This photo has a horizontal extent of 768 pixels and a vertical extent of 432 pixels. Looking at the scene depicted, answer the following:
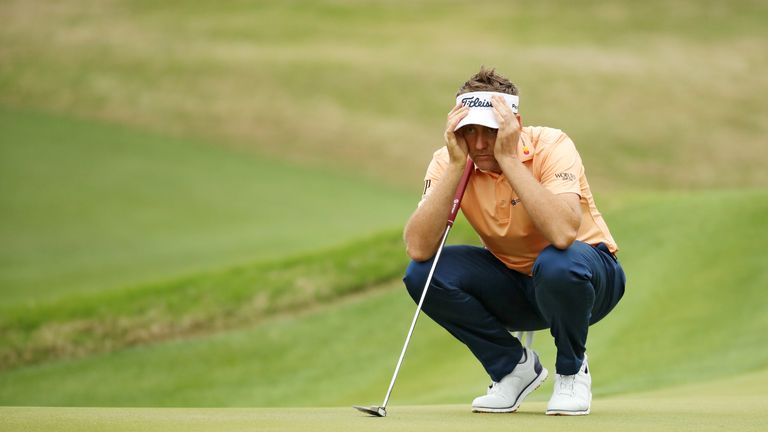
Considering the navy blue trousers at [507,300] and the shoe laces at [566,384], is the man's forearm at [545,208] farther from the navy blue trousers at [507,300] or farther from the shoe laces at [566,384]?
the shoe laces at [566,384]

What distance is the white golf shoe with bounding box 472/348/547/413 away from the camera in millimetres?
4402

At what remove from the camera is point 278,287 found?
10.0 m

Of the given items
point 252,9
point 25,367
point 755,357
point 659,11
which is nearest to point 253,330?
point 25,367

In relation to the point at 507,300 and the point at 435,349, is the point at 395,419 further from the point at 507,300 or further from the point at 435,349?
the point at 435,349

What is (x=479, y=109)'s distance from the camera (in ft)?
13.7

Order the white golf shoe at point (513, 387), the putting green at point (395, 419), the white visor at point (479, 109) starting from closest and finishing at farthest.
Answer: the putting green at point (395, 419)
the white visor at point (479, 109)
the white golf shoe at point (513, 387)

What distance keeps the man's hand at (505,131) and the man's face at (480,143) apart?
0.13m

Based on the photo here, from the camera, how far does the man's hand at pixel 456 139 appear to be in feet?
13.8

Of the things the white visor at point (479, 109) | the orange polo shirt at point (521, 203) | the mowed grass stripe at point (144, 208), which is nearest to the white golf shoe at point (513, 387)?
the orange polo shirt at point (521, 203)

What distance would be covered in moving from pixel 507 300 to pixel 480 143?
656 millimetres

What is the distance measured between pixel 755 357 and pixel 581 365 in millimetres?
3253

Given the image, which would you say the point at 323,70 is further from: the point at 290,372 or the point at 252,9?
the point at 290,372

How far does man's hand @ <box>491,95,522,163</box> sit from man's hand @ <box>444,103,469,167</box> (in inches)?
4.8

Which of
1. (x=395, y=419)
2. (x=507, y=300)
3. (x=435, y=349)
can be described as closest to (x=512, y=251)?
(x=507, y=300)
